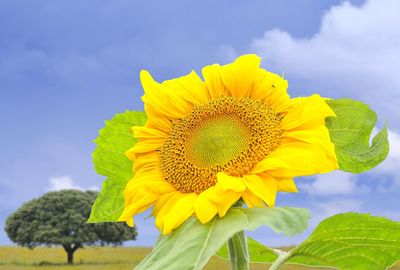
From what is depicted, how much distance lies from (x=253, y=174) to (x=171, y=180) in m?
0.29

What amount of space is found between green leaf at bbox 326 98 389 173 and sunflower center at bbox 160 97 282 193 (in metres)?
0.24

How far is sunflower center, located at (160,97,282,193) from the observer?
184 cm

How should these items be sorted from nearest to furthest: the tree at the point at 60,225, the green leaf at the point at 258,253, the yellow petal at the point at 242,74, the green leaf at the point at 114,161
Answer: the yellow petal at the point at 242,74
the green leaf at the point at 114,161
the green leaf at the point at 258,253
the tree at the point at 60,225

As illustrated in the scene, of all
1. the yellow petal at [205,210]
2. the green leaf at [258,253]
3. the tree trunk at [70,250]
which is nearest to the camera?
the yellow petal at [205,210]

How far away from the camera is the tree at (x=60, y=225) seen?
33.1 meters

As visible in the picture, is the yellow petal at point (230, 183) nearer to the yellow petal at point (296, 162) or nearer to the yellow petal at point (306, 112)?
the yellow petal at point (296, 162)

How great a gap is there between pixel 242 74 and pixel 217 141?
9.7 inches

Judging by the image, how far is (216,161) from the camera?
6.17 feet

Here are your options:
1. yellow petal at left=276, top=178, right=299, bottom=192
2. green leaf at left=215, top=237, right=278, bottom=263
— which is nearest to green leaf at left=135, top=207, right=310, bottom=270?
yellow petal at left=276, top=178, right=299, bottom=192

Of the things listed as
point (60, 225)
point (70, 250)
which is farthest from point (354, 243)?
point (70, 250)

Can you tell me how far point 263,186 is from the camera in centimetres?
171

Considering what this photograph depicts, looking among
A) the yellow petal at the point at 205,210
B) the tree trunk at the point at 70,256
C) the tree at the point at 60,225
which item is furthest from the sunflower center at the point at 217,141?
the tree trunk at the point at 70,256

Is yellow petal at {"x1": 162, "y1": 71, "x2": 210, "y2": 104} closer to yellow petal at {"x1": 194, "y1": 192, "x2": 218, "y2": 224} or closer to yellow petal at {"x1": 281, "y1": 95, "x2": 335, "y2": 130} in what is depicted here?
yellow petal at {"x1": 281, "y1": 95, "x2": 335, "y2": 130}

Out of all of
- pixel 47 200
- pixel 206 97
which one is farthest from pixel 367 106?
pixel 47 200
